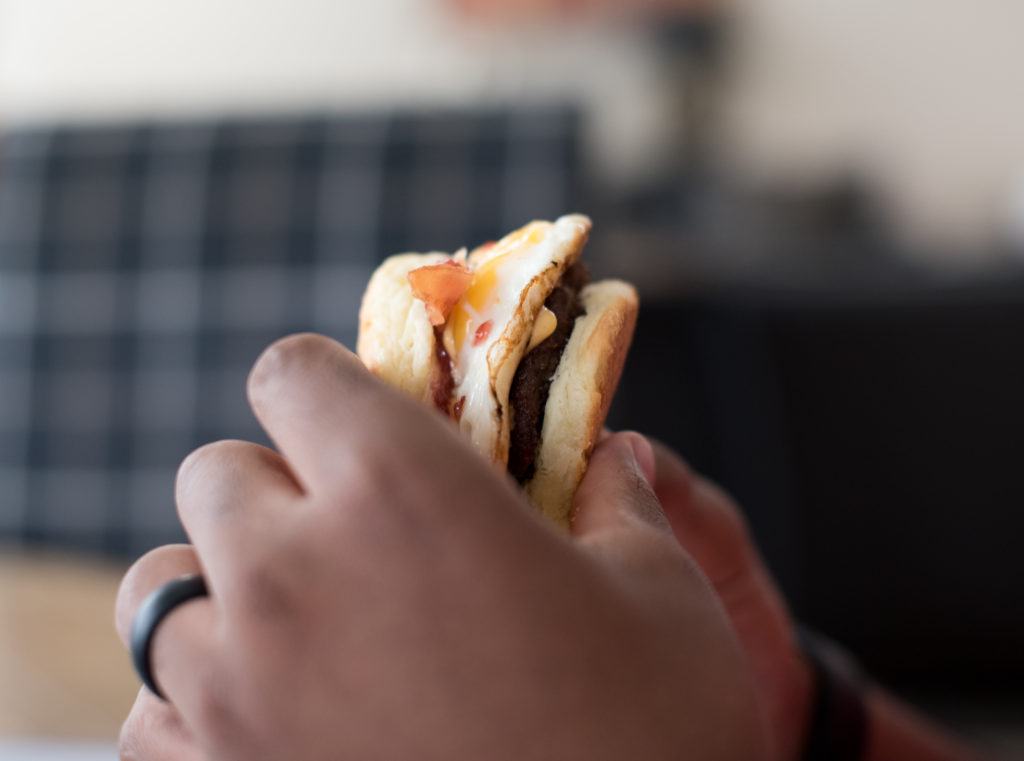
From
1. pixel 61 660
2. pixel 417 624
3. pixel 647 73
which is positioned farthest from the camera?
pixel 647 73

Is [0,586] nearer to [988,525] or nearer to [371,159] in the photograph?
[371,159]

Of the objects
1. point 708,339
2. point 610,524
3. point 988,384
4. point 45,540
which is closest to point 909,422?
point 988,384

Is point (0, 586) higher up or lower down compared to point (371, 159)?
lower down

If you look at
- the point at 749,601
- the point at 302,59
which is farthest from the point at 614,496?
the point at 302,59

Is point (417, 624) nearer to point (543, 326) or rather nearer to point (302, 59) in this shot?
point (543, 326)

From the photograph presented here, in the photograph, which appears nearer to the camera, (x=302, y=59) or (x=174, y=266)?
(x=174, y=266)

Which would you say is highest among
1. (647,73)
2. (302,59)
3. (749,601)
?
(647,73)
